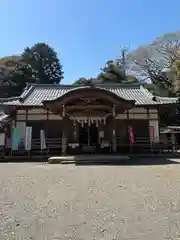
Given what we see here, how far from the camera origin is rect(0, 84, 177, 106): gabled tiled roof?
1633 centimetres

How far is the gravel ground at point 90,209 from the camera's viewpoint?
331cm

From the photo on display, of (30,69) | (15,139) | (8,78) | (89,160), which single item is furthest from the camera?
(30,69)

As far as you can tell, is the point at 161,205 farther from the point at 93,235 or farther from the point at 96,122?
the point at 96,122

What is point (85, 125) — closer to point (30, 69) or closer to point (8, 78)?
point (8, 78)

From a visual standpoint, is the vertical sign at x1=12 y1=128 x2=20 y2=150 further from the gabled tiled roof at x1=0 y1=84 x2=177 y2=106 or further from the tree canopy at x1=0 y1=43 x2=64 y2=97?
the tree canopy at x1=0 y1=43 x2=64 y2=97

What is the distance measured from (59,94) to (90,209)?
15.9 metres

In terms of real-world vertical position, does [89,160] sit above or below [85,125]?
below

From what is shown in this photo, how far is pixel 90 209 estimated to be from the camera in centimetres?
425

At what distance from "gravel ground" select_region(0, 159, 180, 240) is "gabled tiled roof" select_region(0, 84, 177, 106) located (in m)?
10.0

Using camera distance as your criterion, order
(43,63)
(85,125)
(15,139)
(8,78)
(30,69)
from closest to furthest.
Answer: (15,139) → (85,125) → (8,78) → (30,69) → (43,63)

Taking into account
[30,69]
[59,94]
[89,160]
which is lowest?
[89,160]

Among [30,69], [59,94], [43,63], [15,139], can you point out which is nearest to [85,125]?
[59,94]

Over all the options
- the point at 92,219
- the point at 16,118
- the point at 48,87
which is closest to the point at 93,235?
the point at 92,219

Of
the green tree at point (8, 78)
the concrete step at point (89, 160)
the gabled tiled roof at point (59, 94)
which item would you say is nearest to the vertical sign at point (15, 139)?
the gabled tiled roof at point (59, 94)
